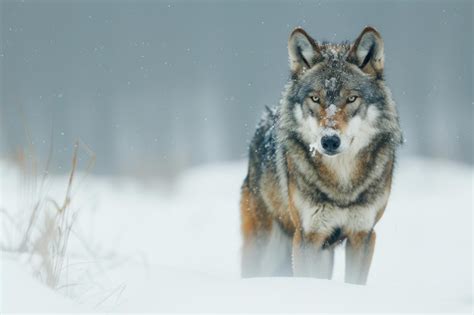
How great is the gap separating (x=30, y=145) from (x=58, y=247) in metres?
0.54

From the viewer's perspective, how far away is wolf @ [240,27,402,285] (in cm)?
394

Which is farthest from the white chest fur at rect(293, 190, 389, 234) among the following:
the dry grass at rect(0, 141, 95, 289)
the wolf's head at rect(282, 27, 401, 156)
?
the dry grass at rect(0, 141, 95, 289)

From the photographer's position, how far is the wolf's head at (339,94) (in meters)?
3.80

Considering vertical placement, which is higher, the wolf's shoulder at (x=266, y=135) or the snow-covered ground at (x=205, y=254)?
the wolf's shoulder at (x=266, y=135)

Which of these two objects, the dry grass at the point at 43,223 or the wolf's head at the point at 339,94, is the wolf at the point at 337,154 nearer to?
the wolf's head at the point at 339,94

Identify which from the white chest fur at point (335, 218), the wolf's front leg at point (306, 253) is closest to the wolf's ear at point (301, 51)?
the white chest fur at point (335, 218)

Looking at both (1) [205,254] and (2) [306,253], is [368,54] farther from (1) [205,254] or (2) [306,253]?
(1) [205,254]

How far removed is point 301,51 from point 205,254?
450 cm

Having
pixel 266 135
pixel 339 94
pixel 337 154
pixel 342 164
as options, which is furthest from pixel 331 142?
pixel 266 135

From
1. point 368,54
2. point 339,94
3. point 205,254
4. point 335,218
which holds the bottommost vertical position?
point 205,254

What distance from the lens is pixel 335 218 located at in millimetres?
4000

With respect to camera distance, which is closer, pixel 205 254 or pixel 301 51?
pixel 301 51

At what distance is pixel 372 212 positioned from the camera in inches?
158

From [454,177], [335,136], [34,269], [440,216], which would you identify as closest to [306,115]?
[335,136]
